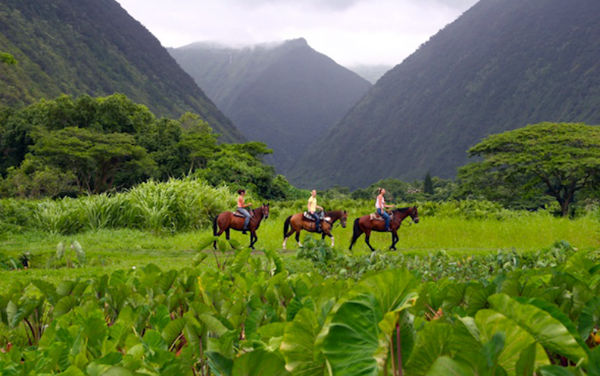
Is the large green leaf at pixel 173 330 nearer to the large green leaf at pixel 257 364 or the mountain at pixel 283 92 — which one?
the large green leaf at pixel 257 364

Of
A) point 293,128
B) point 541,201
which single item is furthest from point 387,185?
point 293,128

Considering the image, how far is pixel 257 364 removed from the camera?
1.62ft

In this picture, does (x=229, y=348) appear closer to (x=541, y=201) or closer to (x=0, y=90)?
(x=541, y=201)

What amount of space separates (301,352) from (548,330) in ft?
0.97

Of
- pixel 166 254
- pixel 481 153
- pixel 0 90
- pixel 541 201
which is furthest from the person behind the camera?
pixel 0 90

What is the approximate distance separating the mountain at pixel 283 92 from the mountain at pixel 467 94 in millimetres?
24572

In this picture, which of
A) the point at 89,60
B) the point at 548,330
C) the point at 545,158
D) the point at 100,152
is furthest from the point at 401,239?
the point at 89,60

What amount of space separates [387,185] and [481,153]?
70.1ft

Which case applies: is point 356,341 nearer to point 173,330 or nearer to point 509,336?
point 509,336

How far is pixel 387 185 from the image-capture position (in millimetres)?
50094

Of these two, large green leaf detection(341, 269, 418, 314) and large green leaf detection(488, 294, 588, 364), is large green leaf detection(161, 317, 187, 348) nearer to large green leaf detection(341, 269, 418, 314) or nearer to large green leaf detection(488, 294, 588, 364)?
large green leaf detection(341, 269, 418, 314)

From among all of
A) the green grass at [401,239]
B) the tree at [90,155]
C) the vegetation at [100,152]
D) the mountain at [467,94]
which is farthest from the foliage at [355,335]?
the mountain at [467,94]

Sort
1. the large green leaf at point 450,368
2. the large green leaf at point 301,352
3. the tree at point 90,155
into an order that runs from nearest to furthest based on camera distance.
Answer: the large green leaf at point 450,368 < the large green leaf at point 301,352 < the tree at point 90,155

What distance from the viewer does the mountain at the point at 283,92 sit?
145m
